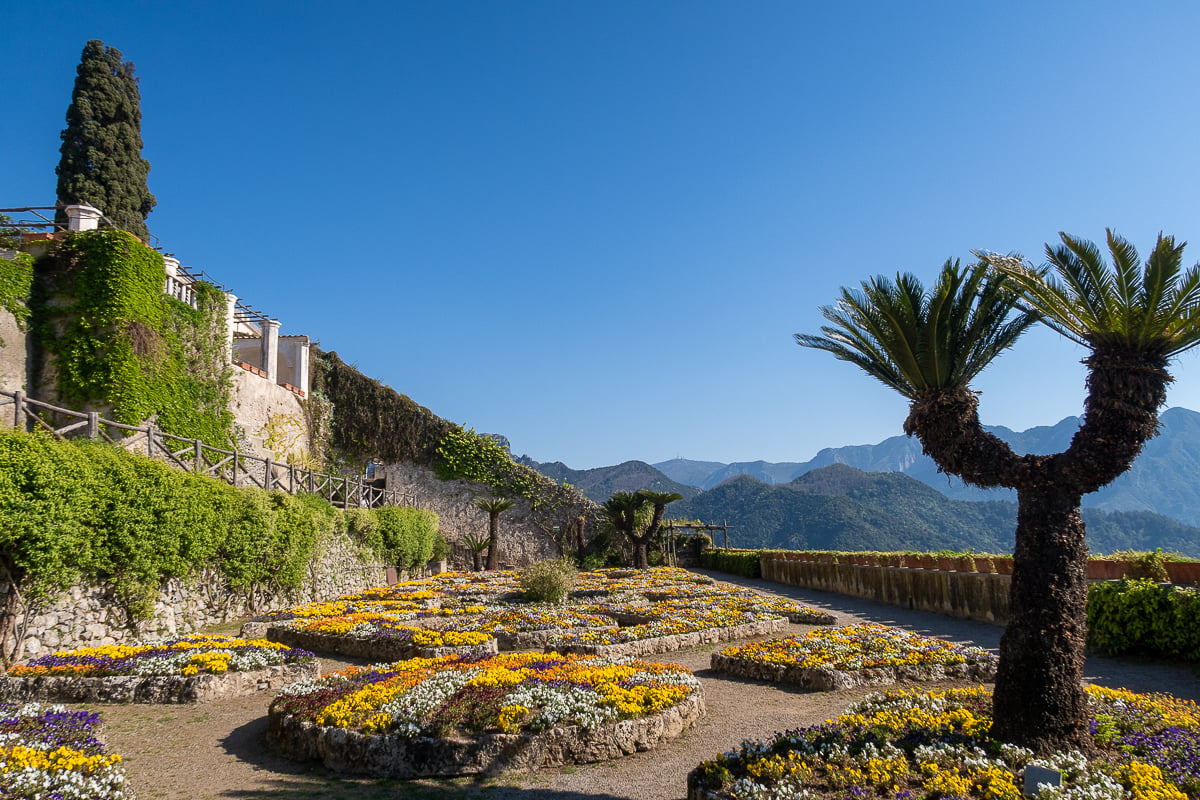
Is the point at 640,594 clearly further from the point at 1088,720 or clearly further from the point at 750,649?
the point at 1088,720

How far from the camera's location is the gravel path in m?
5.67

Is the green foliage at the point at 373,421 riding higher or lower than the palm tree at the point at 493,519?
higher

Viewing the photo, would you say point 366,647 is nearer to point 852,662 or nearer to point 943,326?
point 852,662

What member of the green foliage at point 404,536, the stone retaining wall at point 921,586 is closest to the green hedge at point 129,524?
the green foliage at point 404,536

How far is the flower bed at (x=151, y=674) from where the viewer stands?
858 cm

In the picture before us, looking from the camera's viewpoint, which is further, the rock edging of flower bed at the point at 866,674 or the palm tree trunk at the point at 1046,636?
the rock edging of flower bed at the point at 866,674

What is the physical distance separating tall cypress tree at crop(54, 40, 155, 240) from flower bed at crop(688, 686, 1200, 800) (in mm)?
29185

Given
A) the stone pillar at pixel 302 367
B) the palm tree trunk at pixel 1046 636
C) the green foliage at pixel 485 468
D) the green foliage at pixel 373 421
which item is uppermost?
the stone pillar at pixel 302 367

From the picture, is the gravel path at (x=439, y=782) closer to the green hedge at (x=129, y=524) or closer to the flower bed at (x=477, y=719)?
the flower bed at (x=477, y=719)

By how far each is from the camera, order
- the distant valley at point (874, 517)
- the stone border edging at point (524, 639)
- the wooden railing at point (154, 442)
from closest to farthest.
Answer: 1. the wooden railing at point (154, 442)
2. the stone border edging at point (524, 639)
3. the distant valley at point (874, 517)

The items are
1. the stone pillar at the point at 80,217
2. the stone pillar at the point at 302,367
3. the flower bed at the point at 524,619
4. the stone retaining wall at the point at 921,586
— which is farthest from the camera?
the stone pillar at the point at 302,367

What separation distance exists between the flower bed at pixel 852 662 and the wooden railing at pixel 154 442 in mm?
11386

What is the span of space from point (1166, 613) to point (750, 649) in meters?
6.38

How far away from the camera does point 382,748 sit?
6168 millimetres
